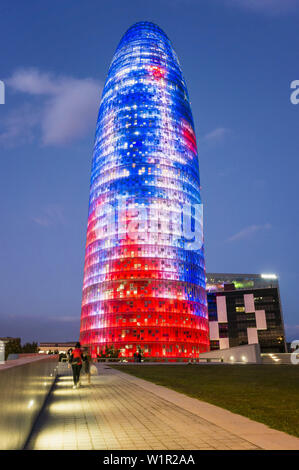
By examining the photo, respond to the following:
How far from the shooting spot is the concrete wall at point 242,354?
44.7 meters

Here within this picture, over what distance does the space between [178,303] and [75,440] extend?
8732 cm

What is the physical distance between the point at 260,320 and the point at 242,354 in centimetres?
9333

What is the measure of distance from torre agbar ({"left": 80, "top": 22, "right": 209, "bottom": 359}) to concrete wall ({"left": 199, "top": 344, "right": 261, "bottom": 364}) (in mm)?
27757

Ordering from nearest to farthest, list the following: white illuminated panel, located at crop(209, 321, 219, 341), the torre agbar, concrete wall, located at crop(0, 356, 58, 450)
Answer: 1. concrete wall, located at crop(0, 356, 58, 450)
2. the torre agbar
3. white illuminated panel, located at crop(209, 321, 219, 341)

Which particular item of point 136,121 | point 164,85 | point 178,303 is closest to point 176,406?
point 178,303

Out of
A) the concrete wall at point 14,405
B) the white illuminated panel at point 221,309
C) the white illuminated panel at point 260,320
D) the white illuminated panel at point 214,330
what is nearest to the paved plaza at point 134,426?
the concrete wall at point 14,405

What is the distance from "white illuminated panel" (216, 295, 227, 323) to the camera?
465 ft

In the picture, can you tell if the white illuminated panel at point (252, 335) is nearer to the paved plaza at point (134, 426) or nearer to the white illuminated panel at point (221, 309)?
the white illuminated panel at point (221, 309)

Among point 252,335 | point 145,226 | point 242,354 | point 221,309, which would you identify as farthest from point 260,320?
point 242,354

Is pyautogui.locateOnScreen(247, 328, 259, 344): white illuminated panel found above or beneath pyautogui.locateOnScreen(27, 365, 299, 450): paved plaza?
above

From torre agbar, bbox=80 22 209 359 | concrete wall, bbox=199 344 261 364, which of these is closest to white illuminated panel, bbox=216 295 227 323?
torre agbar, bbox=80 22 209 359

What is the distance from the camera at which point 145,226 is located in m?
95.5

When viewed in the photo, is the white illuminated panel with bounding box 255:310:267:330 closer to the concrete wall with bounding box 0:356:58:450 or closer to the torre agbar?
the torre agbar

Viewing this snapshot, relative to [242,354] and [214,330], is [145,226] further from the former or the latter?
[214,330]
